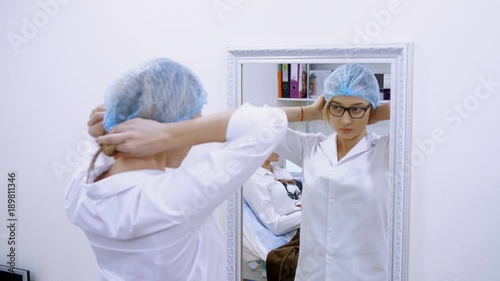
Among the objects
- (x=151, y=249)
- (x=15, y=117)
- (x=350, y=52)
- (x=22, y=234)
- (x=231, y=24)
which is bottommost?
(x=22, y=234)

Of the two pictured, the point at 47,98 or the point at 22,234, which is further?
the point at 22,234

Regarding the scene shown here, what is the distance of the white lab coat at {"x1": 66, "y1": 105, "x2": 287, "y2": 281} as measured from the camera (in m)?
1.16

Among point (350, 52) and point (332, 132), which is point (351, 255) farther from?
point (350, 52)

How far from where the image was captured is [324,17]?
167cm

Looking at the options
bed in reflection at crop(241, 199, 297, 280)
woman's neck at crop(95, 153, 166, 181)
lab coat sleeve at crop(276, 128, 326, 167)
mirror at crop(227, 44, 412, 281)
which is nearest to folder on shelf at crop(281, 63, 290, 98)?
mirror at crop(227, 44, 412, 281)

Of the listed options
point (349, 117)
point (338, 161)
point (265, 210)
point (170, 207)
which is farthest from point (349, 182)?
point (170, 207)

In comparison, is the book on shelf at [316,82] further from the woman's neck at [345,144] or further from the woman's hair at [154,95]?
the woman's hair at [154,95]

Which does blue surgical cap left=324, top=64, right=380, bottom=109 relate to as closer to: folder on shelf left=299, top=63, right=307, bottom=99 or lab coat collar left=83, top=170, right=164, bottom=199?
folder on shelf left=299, top=63, right=307, bottom=99

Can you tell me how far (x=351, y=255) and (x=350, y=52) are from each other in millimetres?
595

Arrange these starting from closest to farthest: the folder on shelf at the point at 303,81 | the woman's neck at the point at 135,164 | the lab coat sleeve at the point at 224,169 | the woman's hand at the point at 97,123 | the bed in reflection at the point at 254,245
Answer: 1. the lab coat sleeve at the point at 224,169
2. the woman's neck at the point at 135,164
3. the woman's hand at the point at 97,123
4. the folder on shelf at the point at 303,81
5. the bed in reflection at the point at 254,245

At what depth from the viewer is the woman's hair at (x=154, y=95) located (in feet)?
4.04

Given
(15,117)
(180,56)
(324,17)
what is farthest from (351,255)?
(15,117)

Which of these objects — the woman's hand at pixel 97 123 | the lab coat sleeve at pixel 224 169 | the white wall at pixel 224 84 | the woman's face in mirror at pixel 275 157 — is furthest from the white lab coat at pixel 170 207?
the white wall at pixel 224 84

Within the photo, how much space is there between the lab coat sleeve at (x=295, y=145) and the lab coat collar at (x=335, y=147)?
Result: 0.12 feet
